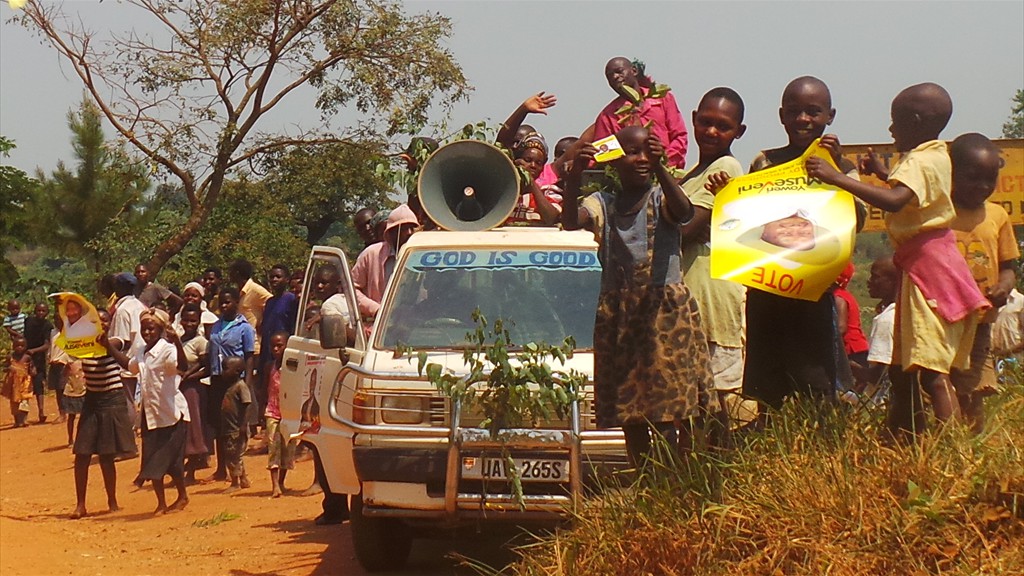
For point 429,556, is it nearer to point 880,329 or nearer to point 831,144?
point 880,329

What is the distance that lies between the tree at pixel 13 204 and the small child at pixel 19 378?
21.1 m

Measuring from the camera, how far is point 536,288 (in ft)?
26.8

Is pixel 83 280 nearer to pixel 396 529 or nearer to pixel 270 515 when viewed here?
pixel 270 515

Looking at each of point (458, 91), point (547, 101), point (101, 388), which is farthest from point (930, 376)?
point (458, 91)

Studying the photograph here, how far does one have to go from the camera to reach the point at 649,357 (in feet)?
18.9

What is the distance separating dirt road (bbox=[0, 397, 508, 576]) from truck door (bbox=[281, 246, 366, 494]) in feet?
2.73

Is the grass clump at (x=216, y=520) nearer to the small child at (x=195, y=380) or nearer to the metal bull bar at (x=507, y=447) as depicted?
the small child at (x=195, y=380)

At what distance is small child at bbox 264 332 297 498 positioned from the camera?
12703mm

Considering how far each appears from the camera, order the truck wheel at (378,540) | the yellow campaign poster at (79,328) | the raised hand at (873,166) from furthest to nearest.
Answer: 1. the yellow campaign poster at (79,328)
2. the truck wheel at (378,540)
3. the raised hand at (873,166)

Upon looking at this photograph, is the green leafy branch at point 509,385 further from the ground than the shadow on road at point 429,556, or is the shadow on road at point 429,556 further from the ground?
the green leafy branch at point 509,385

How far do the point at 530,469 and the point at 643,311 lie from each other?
1568 millimetres

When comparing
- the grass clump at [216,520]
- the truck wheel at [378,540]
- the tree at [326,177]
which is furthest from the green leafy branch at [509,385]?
the tree at [326,177]

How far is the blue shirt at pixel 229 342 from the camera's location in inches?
A: 537

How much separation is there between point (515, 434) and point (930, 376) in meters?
2.26
